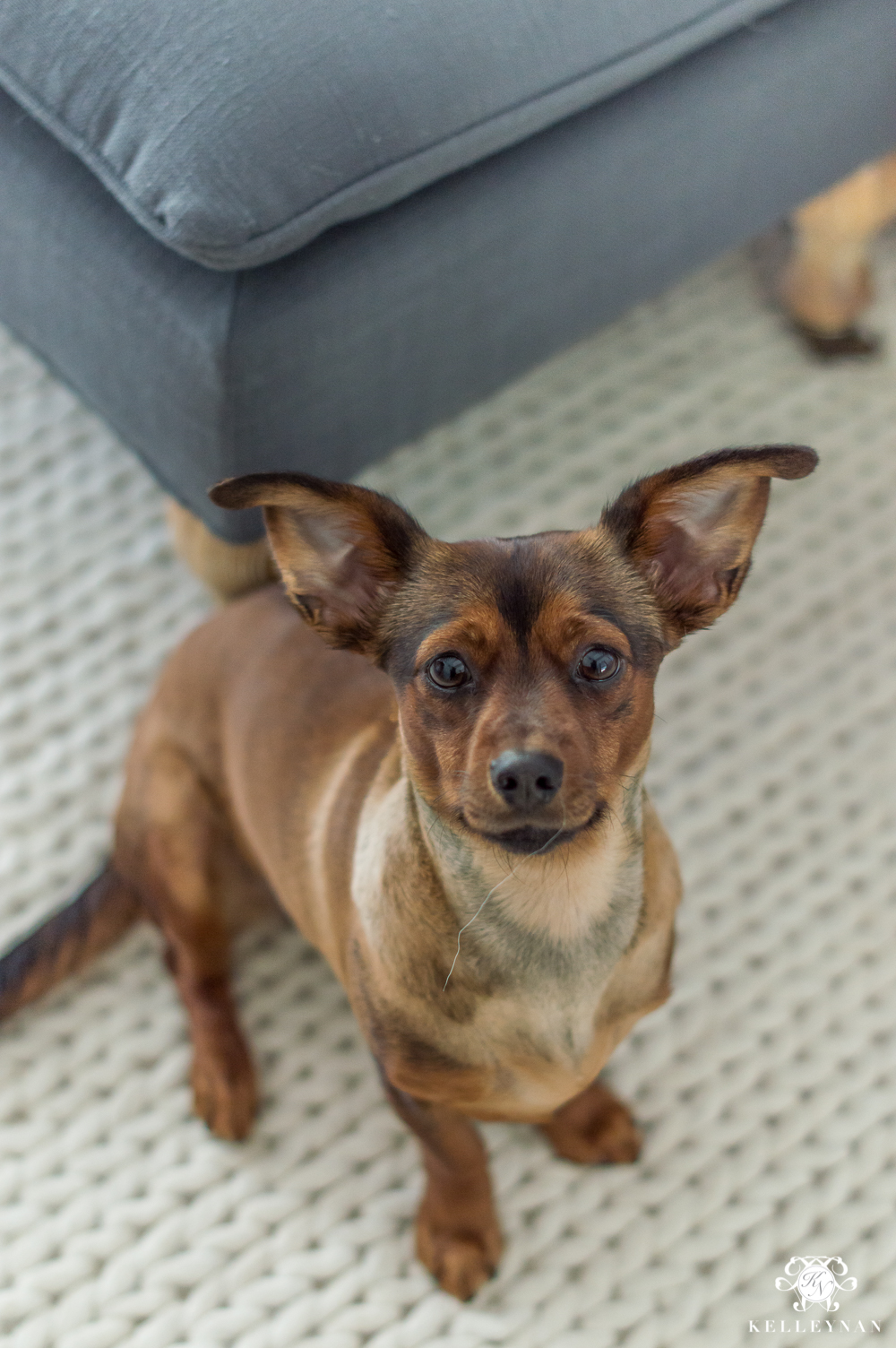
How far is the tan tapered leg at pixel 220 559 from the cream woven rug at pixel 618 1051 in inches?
7.0

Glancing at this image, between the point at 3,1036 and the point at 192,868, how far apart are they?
0.34m

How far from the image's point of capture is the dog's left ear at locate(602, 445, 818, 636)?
1.02 meters

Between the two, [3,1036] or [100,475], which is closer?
[3,1036]

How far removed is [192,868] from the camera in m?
1.50

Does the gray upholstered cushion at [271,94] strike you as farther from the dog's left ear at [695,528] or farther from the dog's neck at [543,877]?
the dog's neck at [543,877]

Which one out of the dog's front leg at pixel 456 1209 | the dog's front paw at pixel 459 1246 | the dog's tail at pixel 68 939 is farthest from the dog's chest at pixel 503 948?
the dog's tail at pixel 68 939

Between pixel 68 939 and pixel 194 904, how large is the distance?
7.0 inches

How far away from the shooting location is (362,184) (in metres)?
1.28

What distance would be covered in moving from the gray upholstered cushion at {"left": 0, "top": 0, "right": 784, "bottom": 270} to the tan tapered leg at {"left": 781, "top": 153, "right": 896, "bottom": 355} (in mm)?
844

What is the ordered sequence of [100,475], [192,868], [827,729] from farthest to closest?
1. [100,475]
2. [827,729]
3. [192,868]

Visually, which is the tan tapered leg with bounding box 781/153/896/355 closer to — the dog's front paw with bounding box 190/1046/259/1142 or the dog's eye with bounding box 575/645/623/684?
the dog's eye with bounding box 575/645/623/684

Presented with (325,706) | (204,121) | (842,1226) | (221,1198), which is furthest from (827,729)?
(204,121)

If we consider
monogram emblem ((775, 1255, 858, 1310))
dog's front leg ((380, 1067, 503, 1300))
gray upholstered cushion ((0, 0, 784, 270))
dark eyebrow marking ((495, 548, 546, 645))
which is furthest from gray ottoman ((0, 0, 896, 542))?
monogram emblem ((775, 1255, 858, 1310))

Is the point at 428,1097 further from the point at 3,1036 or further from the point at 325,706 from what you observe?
the point at 3,1036
